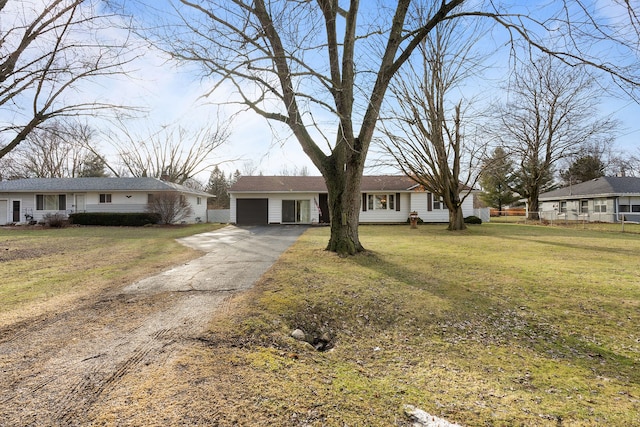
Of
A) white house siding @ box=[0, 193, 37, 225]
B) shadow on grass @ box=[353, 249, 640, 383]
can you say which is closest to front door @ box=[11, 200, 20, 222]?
white house siding @ box=[0, 193, 37, 225]

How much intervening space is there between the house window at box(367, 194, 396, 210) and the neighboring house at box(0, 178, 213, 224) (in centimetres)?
1456

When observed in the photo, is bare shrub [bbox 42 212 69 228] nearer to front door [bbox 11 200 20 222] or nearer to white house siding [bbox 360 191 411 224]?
front door [bbox 11 200 20 222]

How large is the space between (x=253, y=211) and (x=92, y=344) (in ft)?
69.1

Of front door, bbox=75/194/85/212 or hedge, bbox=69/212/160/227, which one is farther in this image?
front door, bbox=75/194/85/212

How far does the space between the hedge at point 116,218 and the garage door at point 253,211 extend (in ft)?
18.8

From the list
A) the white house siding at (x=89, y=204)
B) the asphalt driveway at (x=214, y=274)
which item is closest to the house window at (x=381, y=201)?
the asphalt driveway at (x=214, y=274)

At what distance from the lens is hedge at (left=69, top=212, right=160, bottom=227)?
21156 millimetres

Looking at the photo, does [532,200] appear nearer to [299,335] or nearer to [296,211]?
[296,211]

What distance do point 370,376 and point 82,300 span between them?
434 centimetres

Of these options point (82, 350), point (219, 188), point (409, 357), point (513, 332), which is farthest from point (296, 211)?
point (219, 188)

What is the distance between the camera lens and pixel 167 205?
20.9m

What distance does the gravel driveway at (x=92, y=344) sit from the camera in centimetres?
210

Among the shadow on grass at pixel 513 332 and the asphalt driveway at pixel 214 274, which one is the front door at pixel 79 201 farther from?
the shadow on grass at pixel 513 332

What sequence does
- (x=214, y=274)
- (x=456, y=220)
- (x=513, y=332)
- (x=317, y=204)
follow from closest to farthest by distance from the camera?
1. (x=513, y=332)
2. (x=214, y=274)
3. (x=456, y=220)
4. (x=317, y=204)
